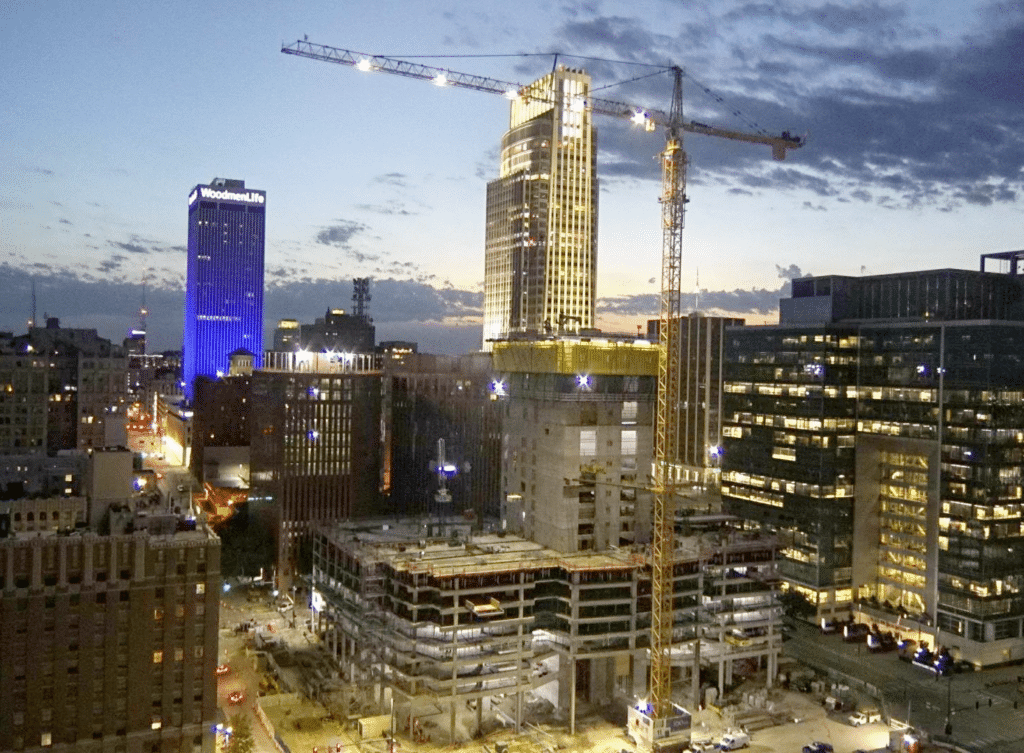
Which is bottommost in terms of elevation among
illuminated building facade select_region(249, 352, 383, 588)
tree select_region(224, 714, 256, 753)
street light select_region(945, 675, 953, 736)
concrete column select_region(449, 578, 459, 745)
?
street light select_region(945, 675, 953, 736)

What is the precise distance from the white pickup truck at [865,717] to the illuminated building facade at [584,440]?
2936 centimetres

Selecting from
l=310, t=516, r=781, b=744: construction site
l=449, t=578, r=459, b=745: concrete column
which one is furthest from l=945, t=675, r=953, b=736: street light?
l=449, t=578, r=459, b=745: concrete column

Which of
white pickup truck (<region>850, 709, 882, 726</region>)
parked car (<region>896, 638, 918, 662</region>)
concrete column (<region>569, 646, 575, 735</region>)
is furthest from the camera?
parked car (<region>896, 638, 918, 662</region>)

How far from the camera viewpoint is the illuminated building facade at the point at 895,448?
116 metres

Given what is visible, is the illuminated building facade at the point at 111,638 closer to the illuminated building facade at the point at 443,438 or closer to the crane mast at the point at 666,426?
the crane mast at the point at 666,426

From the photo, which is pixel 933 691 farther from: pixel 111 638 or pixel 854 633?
pixel 111 638

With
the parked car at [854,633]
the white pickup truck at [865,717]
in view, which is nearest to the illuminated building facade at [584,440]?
the white pickup truck at [865,717]

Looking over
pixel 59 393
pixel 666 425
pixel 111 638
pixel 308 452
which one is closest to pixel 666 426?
pixel 666 425

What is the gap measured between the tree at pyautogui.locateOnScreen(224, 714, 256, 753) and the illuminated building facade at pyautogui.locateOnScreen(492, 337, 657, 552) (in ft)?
128

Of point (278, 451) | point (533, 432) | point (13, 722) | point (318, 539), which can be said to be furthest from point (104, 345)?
point (13, 722)

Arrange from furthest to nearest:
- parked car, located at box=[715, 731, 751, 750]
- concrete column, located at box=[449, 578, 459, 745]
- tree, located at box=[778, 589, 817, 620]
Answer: tree, located at box=[778, 589, 817, 620]
concrete column, located at box=[449, 578, 459, 745]
parked car, located at box=[715, 731, 751, 750]

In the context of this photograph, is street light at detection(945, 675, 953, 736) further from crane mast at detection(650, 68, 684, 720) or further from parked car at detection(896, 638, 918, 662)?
crane mast at detection(650, 68, 684, 720)

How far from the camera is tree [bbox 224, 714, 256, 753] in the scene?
80.4 metres

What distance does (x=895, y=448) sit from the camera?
130125 mm
